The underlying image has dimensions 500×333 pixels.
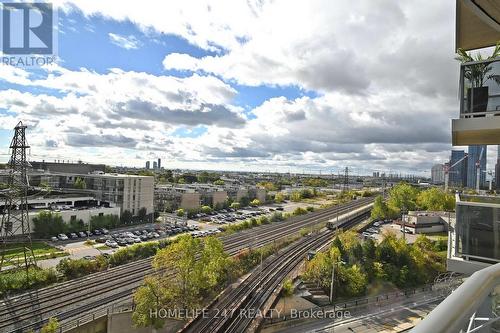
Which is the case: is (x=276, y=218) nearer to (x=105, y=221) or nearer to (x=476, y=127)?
(x=105, y=221)

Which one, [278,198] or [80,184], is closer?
[80,184]

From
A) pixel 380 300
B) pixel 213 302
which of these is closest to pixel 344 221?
pixel 380 300

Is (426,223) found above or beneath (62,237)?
above

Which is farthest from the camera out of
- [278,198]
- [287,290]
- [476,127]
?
[278,198]

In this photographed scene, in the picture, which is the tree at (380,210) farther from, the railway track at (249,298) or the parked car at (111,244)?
the parked car at (111,244)

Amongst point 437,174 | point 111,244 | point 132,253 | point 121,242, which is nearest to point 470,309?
point 132,253

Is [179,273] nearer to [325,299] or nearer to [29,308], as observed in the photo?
[29,308]
